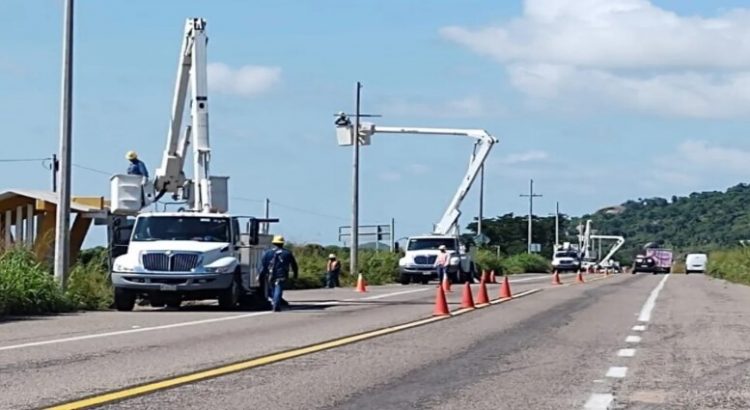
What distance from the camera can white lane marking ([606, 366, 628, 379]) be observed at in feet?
50.1

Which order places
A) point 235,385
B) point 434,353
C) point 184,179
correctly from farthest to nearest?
1. point 184,179
2. point 434,353
3. point 235,385

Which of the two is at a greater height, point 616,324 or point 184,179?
point 184,179

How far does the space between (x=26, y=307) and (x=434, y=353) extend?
40.4 feet

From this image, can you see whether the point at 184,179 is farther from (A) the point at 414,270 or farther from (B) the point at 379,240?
(B) the point at 379,240

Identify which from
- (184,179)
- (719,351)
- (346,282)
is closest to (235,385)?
(719,351)

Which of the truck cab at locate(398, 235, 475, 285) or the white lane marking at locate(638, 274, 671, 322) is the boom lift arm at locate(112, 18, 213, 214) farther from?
the truck cab at locate(398, 235, 475, 285)

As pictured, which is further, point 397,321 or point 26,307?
point 26,307

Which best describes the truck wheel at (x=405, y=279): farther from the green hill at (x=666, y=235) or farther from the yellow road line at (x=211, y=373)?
the green hill at (x=666, y=235)

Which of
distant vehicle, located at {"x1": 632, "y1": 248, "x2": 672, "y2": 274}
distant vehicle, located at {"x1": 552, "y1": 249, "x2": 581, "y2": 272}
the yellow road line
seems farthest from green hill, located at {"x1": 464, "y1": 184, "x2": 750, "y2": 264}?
the yellow road line

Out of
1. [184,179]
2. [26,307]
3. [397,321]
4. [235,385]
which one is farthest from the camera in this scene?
[184,179]

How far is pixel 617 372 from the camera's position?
15.6 metres

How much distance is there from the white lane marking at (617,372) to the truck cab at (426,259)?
38.3 m

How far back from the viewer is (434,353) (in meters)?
17.8

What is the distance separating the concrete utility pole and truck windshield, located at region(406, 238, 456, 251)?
89.5 ft
